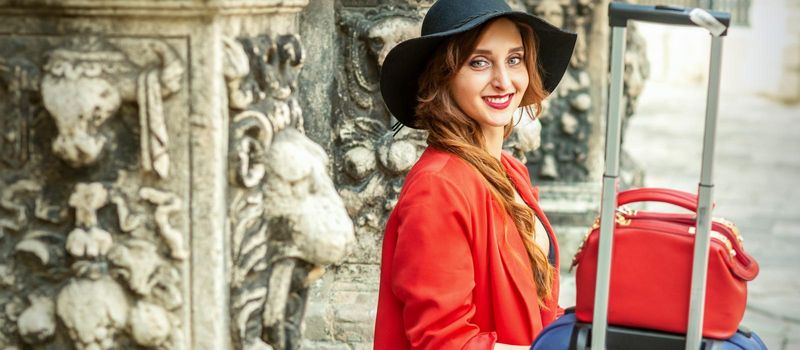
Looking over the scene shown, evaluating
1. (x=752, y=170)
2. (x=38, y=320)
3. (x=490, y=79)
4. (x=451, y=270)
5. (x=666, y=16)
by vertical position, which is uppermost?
(x=666, y=16)

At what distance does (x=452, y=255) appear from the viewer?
2.70 meters

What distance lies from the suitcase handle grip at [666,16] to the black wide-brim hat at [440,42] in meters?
0.44

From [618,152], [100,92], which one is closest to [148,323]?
[100,92]

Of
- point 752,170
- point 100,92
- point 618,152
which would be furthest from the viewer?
point 752,170

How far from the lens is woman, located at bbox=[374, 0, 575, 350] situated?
270cm

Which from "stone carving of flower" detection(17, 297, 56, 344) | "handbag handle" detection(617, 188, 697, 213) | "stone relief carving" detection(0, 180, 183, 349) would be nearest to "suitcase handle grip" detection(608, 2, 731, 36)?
"handbag handle" detection(617, 188, 697, 213)

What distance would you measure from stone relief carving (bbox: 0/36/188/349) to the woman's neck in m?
0.63

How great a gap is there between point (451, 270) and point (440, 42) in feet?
1.59

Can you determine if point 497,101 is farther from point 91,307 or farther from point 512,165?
point 91,307

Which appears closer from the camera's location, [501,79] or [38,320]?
[38,320]

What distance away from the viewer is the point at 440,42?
9.55 ft

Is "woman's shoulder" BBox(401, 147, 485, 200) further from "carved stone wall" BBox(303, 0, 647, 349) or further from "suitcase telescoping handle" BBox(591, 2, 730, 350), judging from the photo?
"carved stone wall" BBox(303, 0, 647, 349)

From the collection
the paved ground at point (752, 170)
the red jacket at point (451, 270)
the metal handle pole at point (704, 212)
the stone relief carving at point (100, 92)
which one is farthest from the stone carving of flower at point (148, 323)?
the paved ground at point (752, 170)

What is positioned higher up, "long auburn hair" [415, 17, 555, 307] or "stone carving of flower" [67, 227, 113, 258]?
"long auburn hair" [415, 17, 555, 307]
